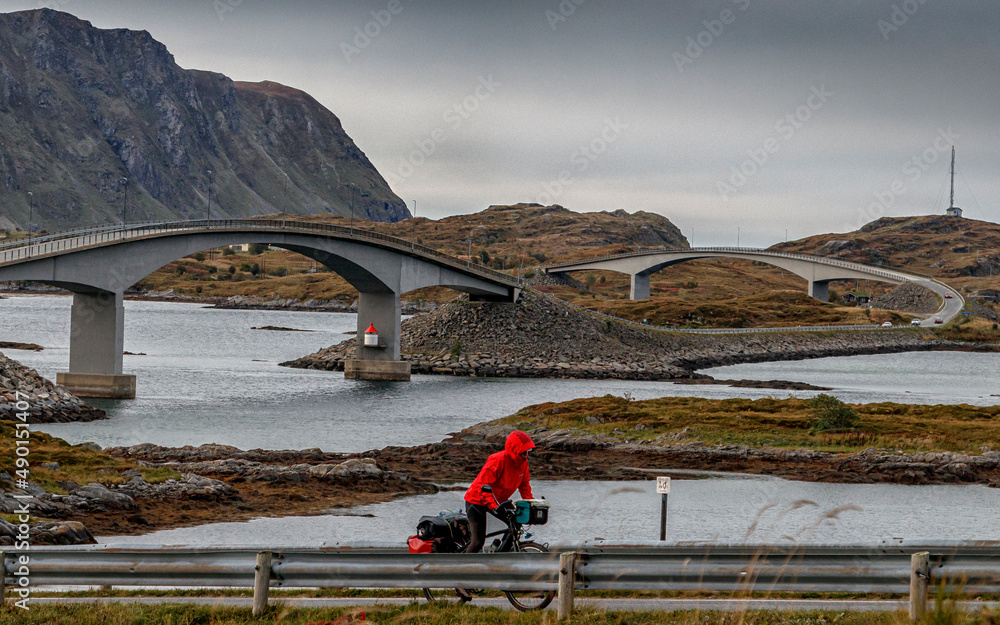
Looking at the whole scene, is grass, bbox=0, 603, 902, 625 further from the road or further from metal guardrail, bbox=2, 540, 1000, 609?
the road

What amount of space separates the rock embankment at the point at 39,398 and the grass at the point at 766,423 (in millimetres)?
20586

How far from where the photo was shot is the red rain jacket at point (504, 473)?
447 inches

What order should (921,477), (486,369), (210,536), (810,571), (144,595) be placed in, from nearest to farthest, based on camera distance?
1. (810,571)
2. (144,595)
3. (210,536)
4. (921,477)
5. (486,369)

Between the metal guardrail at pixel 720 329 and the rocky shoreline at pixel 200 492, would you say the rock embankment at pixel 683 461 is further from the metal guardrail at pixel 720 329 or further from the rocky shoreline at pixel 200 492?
the metal guardrail at pixel 720 329

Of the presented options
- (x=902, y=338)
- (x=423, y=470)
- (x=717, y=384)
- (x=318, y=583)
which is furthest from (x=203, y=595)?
(x=902, y=338)

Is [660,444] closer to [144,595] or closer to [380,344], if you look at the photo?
[144,595]

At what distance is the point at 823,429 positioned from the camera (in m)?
39.7

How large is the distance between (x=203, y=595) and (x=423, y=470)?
20.5 meters

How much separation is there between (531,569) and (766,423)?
33.7m

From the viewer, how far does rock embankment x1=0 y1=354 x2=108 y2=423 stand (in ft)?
147

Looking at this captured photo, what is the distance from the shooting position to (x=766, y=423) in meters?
41.9

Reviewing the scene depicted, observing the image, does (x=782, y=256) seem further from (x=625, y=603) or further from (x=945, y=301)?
(x=625, y=603)

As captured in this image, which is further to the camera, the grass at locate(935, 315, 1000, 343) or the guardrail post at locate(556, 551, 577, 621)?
the grass at locate(935, 315, 1000, 343)

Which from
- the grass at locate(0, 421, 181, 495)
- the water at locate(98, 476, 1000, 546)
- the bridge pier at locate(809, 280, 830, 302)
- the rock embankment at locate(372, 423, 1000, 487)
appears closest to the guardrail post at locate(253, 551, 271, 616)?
the water at locate(98, 476, 1000, 546)
